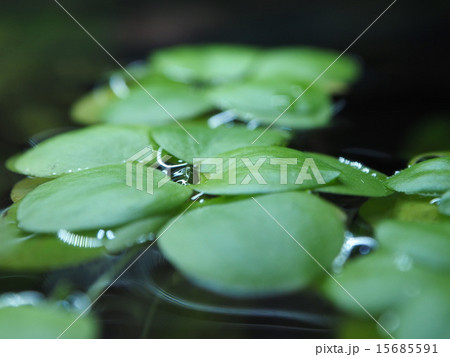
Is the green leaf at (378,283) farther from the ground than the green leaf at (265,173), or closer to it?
closer to it

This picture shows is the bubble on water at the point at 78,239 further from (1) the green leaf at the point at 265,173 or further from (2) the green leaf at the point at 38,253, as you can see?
(1) the green leaf at the point at 265,173

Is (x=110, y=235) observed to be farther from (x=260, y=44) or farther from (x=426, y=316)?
(x=260, y=44)

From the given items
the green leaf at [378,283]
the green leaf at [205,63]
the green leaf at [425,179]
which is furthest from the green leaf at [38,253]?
the green leaf at [205,63]

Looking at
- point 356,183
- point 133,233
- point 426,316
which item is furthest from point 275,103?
point 426,316

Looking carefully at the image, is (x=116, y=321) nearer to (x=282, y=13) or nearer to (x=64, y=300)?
(x=64, y=300)

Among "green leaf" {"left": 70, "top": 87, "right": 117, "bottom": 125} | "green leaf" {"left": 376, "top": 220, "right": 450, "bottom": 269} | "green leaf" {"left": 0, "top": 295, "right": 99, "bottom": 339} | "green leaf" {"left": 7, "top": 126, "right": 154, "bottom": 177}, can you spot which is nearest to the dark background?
"green leaf" {"left": 70, "top": 87, "right": 117, "bottom": 125}
